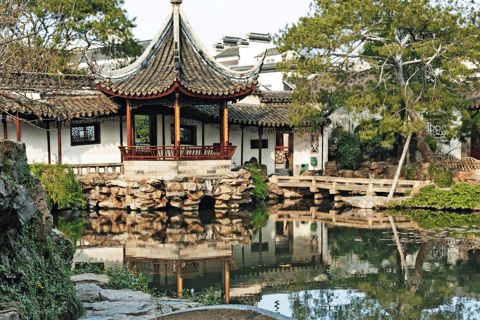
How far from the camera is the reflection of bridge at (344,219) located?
12.8 m

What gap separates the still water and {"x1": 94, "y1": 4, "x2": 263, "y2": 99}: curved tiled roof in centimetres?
398

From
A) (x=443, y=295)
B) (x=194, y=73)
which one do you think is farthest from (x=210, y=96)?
(x=443, y=295)

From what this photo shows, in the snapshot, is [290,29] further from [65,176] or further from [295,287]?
[295,287]

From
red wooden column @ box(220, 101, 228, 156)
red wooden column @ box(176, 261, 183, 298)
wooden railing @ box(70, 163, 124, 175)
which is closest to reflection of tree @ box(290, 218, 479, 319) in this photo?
red wooden column @ box(176, 261, 183, 298)

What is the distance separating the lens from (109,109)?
16641 mm

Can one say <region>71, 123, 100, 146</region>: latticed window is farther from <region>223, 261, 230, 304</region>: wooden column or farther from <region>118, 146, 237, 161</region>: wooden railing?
<region>223, 261, 230, 304</region>: wooden column

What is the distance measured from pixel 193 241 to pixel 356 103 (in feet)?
25.9

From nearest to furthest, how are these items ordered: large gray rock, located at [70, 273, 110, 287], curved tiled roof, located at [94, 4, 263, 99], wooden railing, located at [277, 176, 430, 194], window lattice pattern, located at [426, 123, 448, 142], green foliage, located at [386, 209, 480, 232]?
large gray rock, located at [70, 273, 110, 287] < green foliage, located at [386, 209, 480, 232] < curved tiled roof, located at [94, 4, 263, 99] < wooden railing, located at [277, 176, 430, 194] < window lattice pattern, located at [426, 123, 448, 142]

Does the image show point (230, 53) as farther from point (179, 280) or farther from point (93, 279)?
point (93, 279)

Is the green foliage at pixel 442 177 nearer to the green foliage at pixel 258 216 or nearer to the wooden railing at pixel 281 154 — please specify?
the green foliage at pixel 258 216

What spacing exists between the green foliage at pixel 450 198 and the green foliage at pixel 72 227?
32.7 feet

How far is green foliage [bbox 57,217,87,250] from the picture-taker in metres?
11.6

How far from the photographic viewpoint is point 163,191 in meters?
15.4

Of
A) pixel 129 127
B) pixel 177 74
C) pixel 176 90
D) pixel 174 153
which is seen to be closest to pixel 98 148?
pixel 129 127
